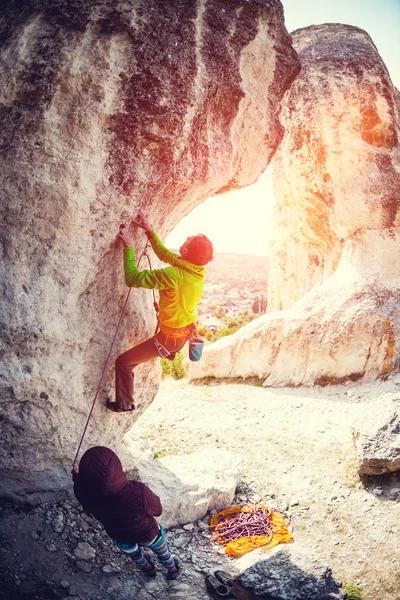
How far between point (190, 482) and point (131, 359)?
2.24 meters

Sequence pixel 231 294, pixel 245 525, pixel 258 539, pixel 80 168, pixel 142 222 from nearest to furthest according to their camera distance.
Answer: pixel 80 168 < pixel 142 222 < pixel 258 539 < pixel 245 525 < pixel 231 294

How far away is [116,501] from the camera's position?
13.4 ft

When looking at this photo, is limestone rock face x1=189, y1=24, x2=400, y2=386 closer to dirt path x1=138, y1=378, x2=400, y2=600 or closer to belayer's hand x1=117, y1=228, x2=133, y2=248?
dirt path x1=138, y1=378, x2=400, y2=600

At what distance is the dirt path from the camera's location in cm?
524

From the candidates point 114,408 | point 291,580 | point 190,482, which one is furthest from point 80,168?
point 291,580

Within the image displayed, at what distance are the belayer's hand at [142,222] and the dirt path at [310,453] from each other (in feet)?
13.8

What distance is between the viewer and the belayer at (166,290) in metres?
4.78

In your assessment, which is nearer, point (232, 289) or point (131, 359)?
point (131, 359)

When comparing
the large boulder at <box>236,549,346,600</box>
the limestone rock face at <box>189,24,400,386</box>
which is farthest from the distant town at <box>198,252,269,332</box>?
the large boulder at <box>236,549,346,600</box>

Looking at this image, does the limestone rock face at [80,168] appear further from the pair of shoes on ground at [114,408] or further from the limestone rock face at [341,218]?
the limestone rock face at [341,218]

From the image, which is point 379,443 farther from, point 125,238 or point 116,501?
point 125,238

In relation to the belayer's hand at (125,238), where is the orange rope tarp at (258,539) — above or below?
below

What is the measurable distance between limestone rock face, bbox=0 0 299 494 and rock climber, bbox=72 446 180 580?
1013mm

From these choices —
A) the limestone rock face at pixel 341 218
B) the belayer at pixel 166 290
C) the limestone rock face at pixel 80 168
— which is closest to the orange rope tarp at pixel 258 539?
the limestone rock face at pixel 80 168
